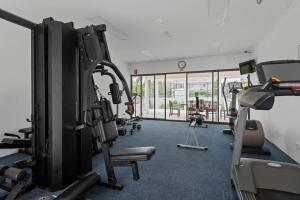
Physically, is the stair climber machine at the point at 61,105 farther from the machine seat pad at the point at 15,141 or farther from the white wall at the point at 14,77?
the white wall at the point at 14,77

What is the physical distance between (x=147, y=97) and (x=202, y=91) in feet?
8.81

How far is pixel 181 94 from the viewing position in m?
7.88

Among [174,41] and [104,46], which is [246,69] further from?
[104,46]

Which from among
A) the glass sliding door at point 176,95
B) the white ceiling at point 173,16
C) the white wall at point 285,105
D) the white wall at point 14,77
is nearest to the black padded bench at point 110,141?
the white ceiling at point 173,16

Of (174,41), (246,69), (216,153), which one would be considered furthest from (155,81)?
(216,153)

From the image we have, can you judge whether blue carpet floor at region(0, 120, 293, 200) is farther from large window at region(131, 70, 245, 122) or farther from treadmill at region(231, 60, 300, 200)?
large window at region(131, 70, 245, 122)

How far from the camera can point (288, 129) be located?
126 inches

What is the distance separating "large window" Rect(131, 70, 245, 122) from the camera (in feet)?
23.2

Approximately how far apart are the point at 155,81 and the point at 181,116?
211cm

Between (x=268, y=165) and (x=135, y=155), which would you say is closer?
(x=135, y=155)

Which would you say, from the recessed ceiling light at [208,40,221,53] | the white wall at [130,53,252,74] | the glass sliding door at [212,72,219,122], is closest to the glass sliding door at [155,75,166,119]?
the white wall at [130,53,252,74]

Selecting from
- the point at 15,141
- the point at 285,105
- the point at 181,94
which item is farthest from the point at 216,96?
the point at 15,141

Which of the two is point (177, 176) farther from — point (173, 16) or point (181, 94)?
point (181, 94)

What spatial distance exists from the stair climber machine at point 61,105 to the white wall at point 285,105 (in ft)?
8.94
